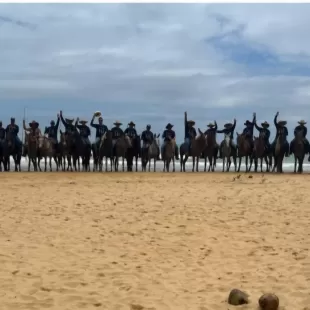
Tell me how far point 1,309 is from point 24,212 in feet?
17.7

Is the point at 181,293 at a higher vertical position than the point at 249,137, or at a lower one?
lower

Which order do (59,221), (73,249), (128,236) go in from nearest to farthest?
(73,249) < (128,236) < (59,221)

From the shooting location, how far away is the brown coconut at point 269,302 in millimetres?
5742

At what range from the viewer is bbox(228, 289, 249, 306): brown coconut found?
19.5ft

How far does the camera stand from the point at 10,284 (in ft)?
21.3

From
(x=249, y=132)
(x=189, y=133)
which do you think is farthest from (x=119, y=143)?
(x=249, y=132)

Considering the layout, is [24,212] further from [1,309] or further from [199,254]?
[1,309]

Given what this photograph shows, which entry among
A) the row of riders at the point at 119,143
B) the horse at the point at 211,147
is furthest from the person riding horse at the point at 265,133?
the horse at the point at 211,147

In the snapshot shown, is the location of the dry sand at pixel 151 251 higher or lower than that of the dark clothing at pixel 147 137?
lower

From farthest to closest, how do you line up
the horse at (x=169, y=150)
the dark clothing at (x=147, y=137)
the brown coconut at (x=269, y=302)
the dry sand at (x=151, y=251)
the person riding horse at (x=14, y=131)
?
the horse at (x=169, y=150) → the dark clothing at (x=147, y=137) → the person riding horse at (x=14, y=131) → the dry sand at (x=151, y=251) → the brown coconut at (x=269, y=302)

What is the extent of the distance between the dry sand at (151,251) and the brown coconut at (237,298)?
0.09m

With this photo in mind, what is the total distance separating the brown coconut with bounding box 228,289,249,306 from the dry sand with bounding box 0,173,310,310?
0.29ft

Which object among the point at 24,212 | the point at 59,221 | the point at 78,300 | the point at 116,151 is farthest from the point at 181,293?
the point at 116,151

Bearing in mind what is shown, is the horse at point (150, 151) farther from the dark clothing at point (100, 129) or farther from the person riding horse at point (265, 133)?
the person riding horse at point (265, 133)
